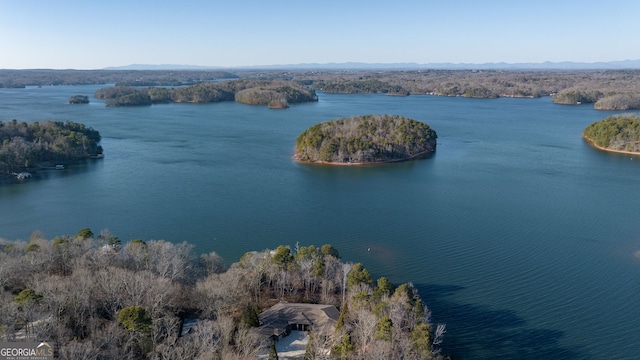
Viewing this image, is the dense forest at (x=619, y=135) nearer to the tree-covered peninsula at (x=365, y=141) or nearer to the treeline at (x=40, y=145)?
the tree-covered peninsula at (x=365, y=141)

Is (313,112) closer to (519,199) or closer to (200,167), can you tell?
(200,167)

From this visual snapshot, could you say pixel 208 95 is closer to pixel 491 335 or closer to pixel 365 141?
pixel 365 141

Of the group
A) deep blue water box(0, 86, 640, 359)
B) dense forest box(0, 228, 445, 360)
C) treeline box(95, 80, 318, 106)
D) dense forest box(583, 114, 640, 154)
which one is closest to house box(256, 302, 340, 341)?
dense forest box(0, 228, 445, 360)

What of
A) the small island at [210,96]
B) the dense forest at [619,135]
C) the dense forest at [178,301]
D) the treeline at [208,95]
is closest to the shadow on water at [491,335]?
the dense forest at [178,301]

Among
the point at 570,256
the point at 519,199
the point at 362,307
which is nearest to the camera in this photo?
the point at 362,307

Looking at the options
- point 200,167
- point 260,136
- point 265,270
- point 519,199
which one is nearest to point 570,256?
point 519,199

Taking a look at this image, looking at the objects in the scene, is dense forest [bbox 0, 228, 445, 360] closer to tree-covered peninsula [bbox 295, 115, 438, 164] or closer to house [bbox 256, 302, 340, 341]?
house [bbox 256, 302, 340, 341]

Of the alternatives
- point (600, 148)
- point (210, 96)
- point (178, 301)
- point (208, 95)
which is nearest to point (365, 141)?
point (600, 148)
